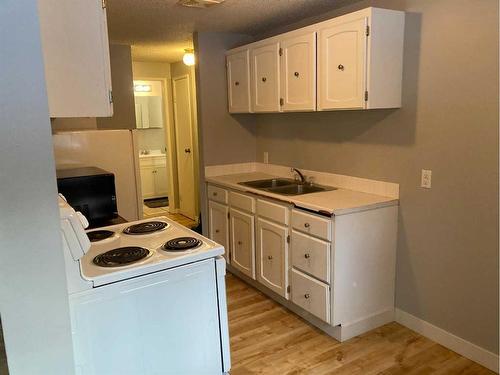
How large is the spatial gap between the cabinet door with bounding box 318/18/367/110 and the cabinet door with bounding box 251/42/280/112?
21.1 inches

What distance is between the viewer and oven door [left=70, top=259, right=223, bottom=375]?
5.04 feet

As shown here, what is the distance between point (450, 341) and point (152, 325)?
1889 mm

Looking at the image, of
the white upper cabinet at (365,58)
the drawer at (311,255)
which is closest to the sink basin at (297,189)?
the drawer at (311,255)

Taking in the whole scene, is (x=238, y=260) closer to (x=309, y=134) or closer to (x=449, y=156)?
(x=309, y=134)

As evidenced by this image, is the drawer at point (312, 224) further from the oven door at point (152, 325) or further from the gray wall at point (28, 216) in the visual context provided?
the gray wall at point (28, 216)

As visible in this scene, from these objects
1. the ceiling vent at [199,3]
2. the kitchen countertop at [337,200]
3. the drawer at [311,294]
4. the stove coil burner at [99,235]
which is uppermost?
the ceiling vent at [199,3]

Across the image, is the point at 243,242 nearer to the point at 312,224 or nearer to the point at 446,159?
the point at 312,224

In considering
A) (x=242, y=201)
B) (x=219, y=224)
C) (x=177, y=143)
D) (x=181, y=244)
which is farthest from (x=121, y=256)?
(x=177, y=143)

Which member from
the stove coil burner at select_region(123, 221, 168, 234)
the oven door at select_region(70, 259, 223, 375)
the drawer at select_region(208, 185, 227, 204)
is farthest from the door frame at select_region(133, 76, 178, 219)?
the oven door at select_region(70, 259, 223, 375)

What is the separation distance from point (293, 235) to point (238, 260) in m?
0.92

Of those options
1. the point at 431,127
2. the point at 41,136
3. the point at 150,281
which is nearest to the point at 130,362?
the point at 150,281

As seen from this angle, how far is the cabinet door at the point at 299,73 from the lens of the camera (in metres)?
2.83

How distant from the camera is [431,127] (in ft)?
8.10

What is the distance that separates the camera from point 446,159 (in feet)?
7.89
